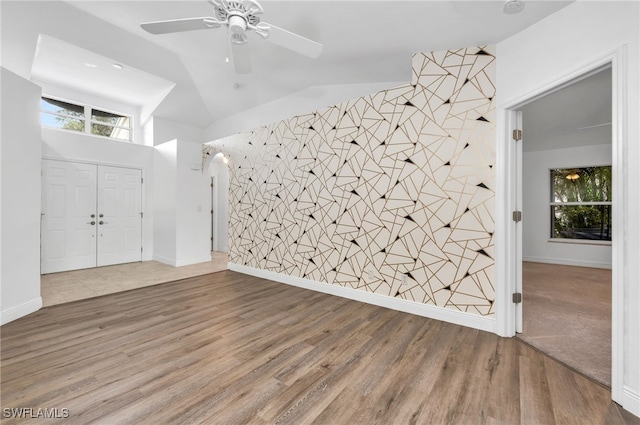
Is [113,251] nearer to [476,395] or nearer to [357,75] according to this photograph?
[357,75]

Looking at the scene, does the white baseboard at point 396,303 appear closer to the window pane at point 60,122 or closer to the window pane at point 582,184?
the window pane at point 60,122

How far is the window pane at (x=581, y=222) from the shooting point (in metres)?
5.42

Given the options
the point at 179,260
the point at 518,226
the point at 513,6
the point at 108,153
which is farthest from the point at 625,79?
the point at 108,153

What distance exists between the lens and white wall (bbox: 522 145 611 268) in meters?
5.36

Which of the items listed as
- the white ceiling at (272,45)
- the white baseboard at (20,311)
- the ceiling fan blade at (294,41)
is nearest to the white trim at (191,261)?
the white baseboard at (20,311)

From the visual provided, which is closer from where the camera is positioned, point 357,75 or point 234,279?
point 357,75

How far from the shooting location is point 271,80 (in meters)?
4.46

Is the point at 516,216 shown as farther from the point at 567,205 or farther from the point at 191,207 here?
the point at 191,207

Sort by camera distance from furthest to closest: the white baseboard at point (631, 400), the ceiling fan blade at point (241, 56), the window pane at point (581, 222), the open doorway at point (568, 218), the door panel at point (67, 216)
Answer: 1. the window pane at point (581, 222)
2. the door panel at point (67, 216)
3. the open doorway at point (568, 218)
4. the ceiling fan blade at point (241, 56)
5. the white baseboard at point (631, 400)

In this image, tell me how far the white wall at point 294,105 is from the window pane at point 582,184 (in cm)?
466

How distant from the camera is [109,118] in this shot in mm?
5938

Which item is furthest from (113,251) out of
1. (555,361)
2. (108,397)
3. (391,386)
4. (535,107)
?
(535,107)

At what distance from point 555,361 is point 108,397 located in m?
3.14

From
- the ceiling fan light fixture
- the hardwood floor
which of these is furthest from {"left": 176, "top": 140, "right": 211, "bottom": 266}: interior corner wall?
the ceiling fan light fixture
